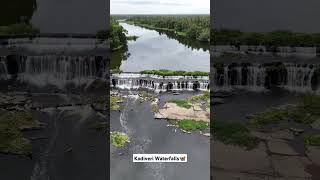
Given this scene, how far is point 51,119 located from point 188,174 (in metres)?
2.97

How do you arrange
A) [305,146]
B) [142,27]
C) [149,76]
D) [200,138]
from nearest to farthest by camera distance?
[305,146]
[200,138]
[149,76]
[142,27]

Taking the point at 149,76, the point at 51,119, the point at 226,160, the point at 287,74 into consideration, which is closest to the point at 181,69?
the point at 149,76

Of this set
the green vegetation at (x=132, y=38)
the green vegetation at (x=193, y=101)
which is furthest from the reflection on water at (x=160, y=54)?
the green vegetation at (x=193, y=101)

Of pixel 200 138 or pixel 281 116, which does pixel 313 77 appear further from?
pixel 200 138

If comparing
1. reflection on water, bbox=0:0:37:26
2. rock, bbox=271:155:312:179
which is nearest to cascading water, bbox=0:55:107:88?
reflection on water, bbox=0:0:37:26

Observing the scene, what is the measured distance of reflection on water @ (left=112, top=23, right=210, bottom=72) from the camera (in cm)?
983

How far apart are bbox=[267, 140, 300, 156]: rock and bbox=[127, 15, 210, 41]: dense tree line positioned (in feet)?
11.2

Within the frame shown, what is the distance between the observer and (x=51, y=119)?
716 cm

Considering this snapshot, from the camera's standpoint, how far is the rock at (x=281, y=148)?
5.93 m

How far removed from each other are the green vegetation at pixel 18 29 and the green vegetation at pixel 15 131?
1.52 m

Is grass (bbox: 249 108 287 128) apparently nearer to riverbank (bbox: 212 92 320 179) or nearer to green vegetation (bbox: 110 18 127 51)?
riverbank (bbox: 212 92 320 179)

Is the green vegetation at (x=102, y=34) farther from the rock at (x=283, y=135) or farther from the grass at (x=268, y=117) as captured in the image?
the rock at (x=283, y=135)

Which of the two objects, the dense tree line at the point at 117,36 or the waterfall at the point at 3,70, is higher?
the dense tree line at the point at 117,36

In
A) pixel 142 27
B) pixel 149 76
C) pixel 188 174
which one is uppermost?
pixel 142 27
